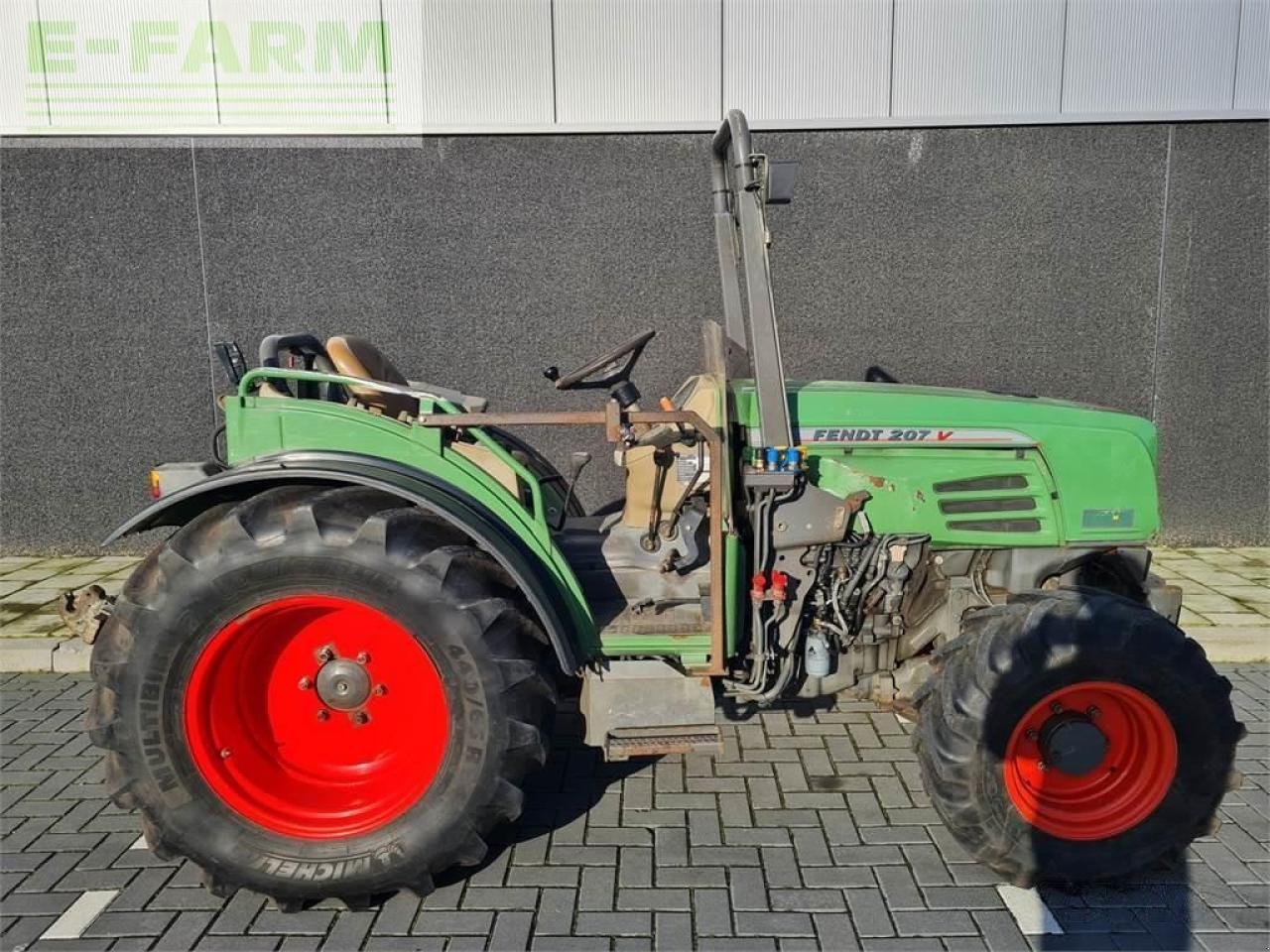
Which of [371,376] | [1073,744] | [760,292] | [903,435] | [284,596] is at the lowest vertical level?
[1073,744]

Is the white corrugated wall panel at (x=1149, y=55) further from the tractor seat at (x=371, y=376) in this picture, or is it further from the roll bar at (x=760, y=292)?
the tractor seat at (x=371, y=376)

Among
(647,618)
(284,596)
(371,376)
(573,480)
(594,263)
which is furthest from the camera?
(594,263)

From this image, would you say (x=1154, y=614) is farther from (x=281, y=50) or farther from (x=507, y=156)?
(x=281, y=50)

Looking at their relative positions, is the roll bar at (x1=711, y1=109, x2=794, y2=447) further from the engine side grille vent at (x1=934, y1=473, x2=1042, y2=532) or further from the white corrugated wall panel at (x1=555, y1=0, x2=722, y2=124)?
the white corrugated wall panel at (x1=555, y1=0, x2=722, y2=124)

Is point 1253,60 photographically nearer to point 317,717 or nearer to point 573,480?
point 573,480

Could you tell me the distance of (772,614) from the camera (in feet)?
8.84

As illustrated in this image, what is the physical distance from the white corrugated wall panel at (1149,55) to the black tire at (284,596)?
18.2 feet

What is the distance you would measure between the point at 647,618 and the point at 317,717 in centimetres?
109

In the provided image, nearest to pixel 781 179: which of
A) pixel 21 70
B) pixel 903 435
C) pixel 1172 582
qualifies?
pixel 903 435

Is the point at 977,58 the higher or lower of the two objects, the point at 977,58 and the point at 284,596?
the higher

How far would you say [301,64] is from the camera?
18.0 ft

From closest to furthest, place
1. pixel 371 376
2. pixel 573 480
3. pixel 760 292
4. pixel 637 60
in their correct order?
pixel 760 292, pixel 573 480, pixel 371 376, pixel 637 60

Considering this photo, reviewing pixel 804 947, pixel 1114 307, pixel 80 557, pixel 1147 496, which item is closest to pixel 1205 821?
pixel 1147 496

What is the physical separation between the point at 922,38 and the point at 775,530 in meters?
4.38
